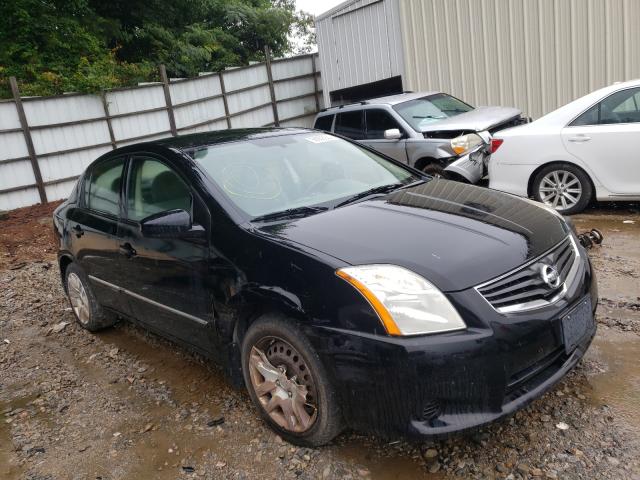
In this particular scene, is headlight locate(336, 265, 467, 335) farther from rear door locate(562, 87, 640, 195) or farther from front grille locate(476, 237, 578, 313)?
rear door locate(562, 87, 640, 195)

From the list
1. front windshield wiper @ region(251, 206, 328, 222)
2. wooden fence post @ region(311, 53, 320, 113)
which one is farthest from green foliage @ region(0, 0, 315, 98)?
front windshield wiper @ region(251, 206, 328, 222)

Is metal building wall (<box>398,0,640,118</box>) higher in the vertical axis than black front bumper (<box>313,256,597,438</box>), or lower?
higher

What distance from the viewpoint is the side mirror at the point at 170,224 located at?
3062 millimetres

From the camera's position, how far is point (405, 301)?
2.32 meters

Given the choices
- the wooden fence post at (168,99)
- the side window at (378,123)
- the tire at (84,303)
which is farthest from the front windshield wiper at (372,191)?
the wooden fence post at (168,99)

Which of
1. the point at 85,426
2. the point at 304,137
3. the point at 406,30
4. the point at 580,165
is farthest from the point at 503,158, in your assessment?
the point at 406,30

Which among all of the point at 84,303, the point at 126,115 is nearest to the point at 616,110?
the point at 84,303

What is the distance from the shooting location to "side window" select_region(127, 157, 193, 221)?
3.34 meters

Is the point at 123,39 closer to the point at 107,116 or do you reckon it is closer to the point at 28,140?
the point at 107,116

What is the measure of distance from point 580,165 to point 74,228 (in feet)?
16.5

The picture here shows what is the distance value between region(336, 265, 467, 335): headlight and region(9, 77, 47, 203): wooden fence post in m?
10.6

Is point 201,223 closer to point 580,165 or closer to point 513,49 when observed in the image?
point 580,165

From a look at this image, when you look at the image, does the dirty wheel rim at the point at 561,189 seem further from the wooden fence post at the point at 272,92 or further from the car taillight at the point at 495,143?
the wooden fence post at the point at 272,92

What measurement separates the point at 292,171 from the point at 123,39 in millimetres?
16504
